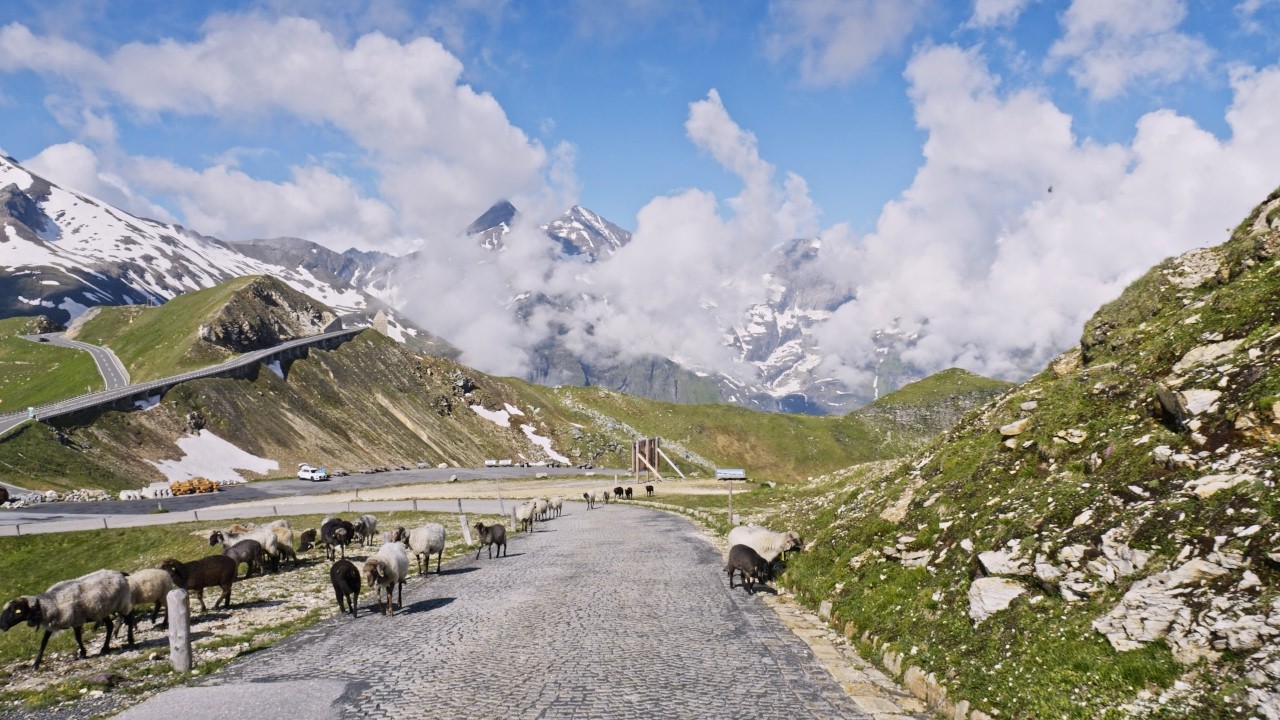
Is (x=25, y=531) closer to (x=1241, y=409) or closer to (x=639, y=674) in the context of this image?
(x=639, y=674)

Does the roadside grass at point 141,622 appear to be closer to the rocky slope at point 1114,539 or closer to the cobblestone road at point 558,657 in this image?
the cobblestone road at point 558,657

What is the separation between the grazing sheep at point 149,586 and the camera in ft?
66.2

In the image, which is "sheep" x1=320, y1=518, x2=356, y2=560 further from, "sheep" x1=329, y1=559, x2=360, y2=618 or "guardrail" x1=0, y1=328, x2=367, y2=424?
"guardrail" x1=0, y1=328, x2=367, y2=424

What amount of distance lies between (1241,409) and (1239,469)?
6.67 feet

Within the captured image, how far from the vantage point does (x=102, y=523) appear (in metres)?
52.3

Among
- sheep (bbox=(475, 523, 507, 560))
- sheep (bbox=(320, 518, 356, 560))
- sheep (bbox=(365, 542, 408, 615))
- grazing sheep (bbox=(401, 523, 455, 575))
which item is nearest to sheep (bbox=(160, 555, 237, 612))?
sheep (bbox=(365, 542, 408, 615))

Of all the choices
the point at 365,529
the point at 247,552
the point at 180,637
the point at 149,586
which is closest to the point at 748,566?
the point at 180,637

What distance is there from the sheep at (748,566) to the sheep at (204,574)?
1737 centimetres

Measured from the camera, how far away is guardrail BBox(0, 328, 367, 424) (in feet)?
318

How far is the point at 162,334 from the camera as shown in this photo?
164625 mm

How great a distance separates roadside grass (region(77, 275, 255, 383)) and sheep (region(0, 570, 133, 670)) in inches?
5598

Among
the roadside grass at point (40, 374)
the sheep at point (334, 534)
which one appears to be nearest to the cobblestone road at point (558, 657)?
the sheep at point (334, 534)

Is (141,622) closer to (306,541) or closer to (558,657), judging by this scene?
(306,541)

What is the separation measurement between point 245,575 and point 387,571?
1338 cm
